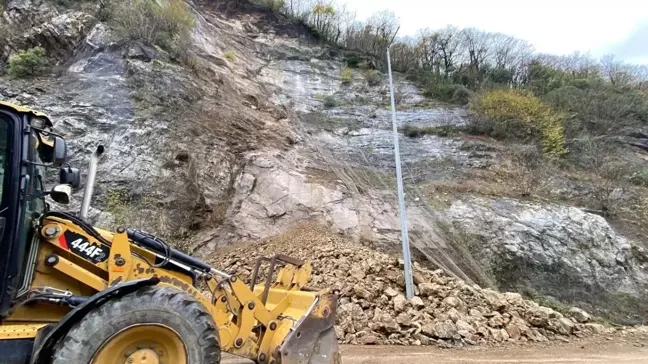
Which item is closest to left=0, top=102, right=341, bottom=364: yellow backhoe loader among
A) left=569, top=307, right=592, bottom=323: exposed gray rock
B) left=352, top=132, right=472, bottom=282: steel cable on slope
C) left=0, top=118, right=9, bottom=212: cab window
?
left=0, top=118, right=9, bottom=212: cab window

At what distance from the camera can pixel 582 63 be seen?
1353 inches

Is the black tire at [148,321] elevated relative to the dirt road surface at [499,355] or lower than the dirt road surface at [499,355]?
elevated

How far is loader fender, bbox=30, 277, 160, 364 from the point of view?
3.23 metres

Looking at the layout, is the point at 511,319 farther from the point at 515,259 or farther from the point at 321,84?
the point at 321,84

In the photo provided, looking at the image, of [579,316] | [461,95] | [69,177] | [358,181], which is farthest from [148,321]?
[461,95]

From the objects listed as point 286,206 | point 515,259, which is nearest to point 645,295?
point 515,259

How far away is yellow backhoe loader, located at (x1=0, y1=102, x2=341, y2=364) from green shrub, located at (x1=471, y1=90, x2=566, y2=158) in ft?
60.1

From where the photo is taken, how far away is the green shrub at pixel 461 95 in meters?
23.9

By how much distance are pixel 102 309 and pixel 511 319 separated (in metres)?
7.41

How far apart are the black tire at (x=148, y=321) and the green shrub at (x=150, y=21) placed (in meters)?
16.4

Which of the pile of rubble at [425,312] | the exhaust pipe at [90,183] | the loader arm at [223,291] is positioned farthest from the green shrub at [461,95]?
the exhaust pipe at [90,183]

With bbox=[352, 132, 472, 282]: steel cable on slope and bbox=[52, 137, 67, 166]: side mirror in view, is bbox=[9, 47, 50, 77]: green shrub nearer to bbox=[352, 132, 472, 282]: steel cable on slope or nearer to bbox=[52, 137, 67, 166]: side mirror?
bbox=[352, 132, 472, 282]: steel cable on slope

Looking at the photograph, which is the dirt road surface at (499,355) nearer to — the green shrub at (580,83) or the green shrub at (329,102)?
the green shrub at (329,102)

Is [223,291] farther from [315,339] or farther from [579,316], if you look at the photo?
[579,316]
